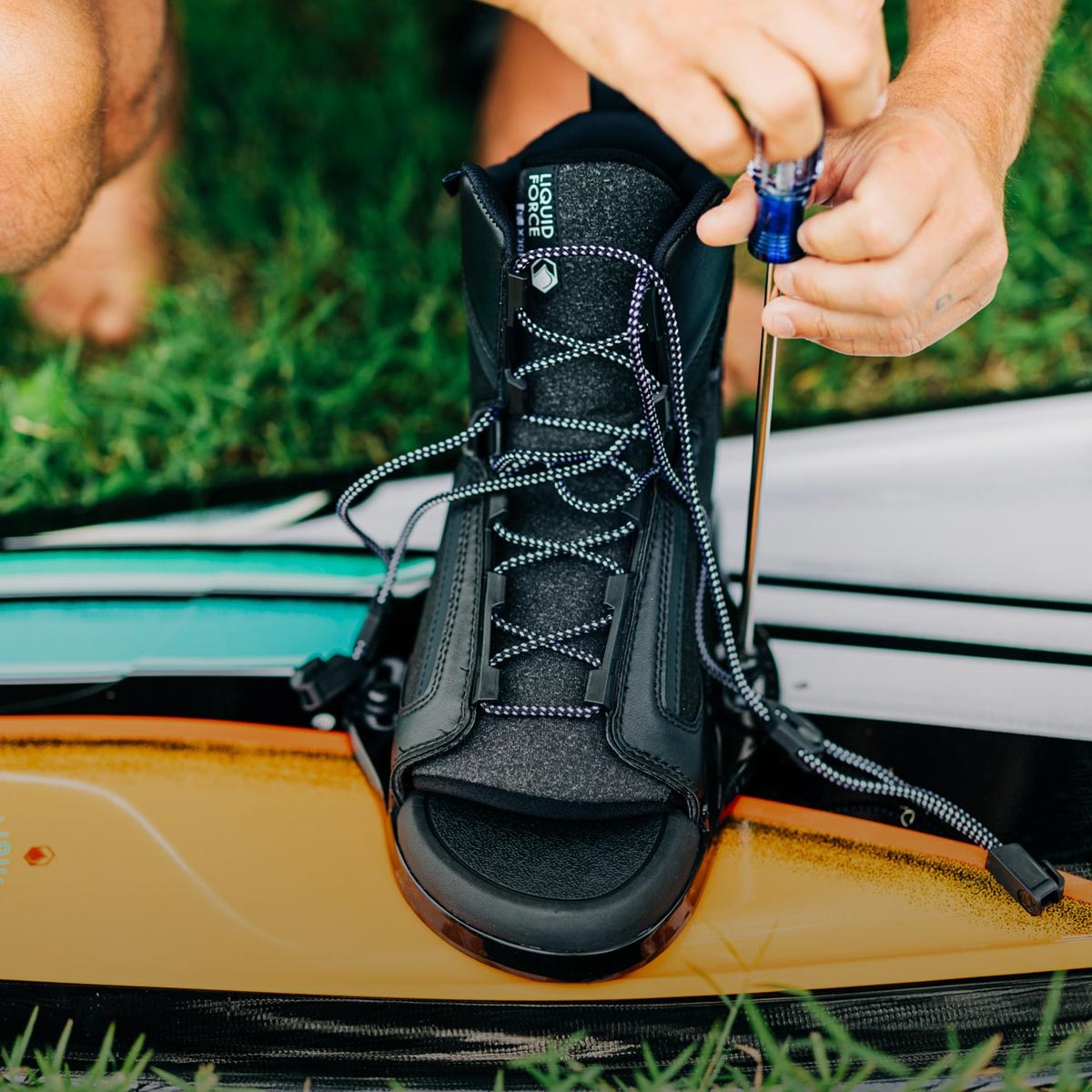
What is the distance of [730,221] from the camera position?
2.40 feet

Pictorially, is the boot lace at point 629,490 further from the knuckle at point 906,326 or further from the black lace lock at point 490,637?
the knuckle at point 906,326

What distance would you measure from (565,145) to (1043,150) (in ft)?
3.58

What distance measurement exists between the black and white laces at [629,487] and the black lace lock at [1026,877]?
12 mm

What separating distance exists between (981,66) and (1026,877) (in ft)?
2.18

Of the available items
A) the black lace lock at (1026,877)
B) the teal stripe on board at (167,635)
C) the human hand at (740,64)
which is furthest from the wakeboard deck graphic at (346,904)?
the human hand at (740,64)

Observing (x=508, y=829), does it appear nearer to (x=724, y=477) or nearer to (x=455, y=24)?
(x=724, y=477)

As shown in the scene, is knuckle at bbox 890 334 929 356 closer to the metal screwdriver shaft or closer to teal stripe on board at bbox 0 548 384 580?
the metal screwdriver shaft

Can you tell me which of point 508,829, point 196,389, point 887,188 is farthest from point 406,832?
point 196,389

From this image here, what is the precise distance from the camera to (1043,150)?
1646 mm

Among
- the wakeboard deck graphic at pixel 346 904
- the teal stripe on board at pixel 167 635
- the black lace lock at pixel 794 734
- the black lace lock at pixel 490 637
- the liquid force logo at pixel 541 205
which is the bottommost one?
the wakeboard deck graphic at pixel 346 904

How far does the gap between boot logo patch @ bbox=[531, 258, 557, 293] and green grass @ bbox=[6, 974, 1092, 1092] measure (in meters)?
0.60

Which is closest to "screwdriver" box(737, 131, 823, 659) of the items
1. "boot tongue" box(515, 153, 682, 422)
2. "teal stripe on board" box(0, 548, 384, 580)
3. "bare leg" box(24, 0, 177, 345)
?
"boot tongue" box(515, 153, 682, 422)

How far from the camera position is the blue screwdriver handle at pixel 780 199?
651 millimetres

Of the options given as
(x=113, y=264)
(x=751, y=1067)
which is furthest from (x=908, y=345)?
(x=113, y=264)
